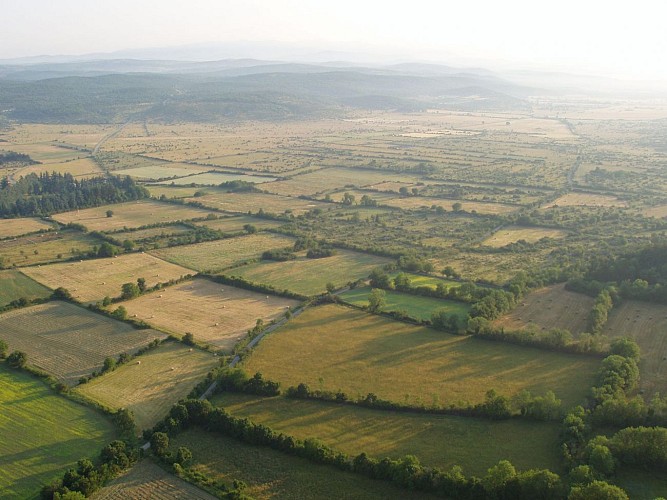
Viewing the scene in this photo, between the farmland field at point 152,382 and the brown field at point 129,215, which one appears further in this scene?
the brown field at point 129,215

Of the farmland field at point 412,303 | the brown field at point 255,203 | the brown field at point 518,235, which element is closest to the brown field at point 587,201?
the brown field at point 518,235

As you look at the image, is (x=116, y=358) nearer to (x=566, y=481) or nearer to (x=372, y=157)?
(x=566, y=481)

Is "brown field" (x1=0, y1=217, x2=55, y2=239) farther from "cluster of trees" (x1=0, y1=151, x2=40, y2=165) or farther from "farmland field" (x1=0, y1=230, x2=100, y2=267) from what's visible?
"cluster of trees" (x1=0, y1=151, x2=40, y2=165)

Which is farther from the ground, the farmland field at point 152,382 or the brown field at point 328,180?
the brown field at point 328,180

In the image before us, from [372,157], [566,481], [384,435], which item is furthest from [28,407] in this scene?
[372,157]

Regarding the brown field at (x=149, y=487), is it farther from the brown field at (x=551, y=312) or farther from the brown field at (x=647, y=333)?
the brown field at (x=551, y=312)

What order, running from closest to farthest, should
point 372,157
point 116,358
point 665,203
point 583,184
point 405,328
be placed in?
point 116,358 → point 405,328 → point 665,203 → point 583,184 → point 372,157

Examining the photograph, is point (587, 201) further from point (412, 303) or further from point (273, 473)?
point (273, 473)
